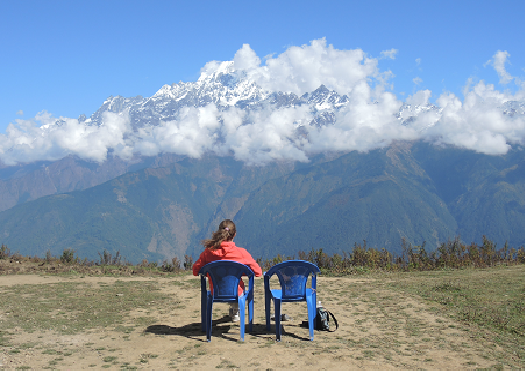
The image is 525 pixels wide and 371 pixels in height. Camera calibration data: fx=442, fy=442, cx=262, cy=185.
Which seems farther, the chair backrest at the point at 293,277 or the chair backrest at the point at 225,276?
the chair backrest at the point at 293,277

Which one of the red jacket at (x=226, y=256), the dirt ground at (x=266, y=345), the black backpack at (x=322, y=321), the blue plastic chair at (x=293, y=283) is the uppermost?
the red jacket at (x=226, y=256)

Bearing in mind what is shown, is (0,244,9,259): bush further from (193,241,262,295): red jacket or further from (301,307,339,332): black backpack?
(301,307,339,332): black backpack

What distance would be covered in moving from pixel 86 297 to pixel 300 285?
591cm

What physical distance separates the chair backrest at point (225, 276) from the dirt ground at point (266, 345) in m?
0.72

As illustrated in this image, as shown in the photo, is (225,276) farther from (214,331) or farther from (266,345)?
(214,331)

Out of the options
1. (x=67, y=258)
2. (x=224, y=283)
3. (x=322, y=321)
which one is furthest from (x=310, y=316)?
(x=67, y=258)

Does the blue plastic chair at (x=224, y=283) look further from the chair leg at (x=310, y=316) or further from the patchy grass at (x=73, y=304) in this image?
the patchy grass at (x=73, y=304)

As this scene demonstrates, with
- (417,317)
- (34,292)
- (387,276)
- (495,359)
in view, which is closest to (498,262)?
(387,276)

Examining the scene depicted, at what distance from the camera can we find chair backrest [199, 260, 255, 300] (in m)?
6.67

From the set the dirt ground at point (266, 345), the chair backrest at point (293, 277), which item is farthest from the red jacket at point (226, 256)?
the dirt ground at point (266, 345)

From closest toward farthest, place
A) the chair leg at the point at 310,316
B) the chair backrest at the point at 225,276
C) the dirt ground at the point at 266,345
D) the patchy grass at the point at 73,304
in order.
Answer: the dirt ground at the point at 266,345
the chair backrest at the point at 225,276
the chair leg at the point at 310,316
the patchy grass at the point at 73,304

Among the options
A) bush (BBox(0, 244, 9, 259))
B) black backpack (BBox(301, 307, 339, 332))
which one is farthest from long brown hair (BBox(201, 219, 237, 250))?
bush (BBox(0, 244, 9, 259))

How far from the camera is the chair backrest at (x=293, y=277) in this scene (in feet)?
22.7

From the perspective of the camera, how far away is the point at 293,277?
6973 millimetres
